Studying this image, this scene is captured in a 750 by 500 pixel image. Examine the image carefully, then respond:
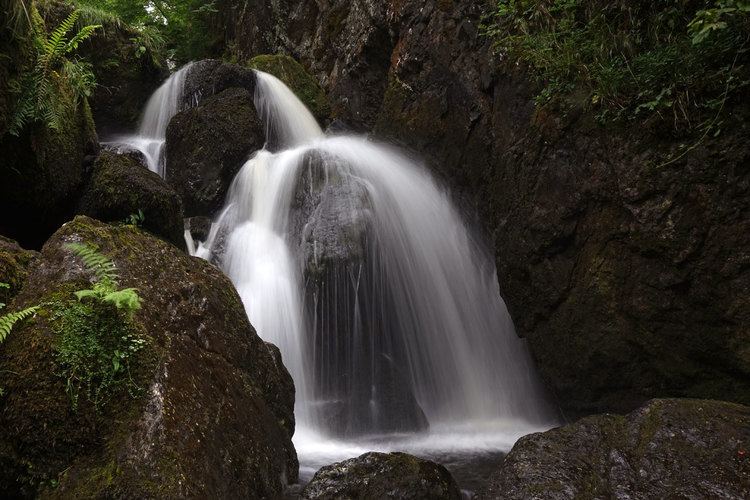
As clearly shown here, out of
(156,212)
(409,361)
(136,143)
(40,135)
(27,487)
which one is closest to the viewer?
(27,487)

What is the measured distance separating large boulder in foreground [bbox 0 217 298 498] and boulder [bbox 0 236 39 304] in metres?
0.08

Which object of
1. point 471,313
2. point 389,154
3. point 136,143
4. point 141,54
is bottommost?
point 471,313

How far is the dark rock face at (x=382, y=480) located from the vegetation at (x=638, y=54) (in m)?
3.72

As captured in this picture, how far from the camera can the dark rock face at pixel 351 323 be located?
6.30 metres

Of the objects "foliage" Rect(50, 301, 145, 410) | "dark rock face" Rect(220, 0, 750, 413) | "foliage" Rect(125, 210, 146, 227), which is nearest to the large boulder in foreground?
"foliage" Rect(50, 301, 145, 410)

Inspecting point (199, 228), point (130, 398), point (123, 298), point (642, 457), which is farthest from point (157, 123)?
point (642, 457)

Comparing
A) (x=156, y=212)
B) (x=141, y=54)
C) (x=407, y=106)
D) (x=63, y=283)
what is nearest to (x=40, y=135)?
(x=156, y=212)

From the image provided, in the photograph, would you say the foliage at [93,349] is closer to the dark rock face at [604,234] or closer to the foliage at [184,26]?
the dark rock face at [604,234]

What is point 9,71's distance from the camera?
4551mm

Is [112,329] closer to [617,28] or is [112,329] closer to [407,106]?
[617,28]

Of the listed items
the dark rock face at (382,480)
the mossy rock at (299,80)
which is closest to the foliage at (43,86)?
the dark rock face at (382,480)

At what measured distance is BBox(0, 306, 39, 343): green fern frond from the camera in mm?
2910

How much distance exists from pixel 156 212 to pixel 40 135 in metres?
1.31

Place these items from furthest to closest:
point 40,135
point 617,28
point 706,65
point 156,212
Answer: point 156,212, point 617,28, point 40,135, point 706,65
